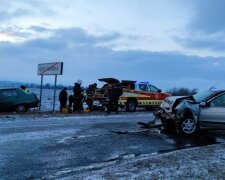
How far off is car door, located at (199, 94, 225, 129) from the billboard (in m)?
14.3

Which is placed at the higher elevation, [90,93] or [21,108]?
[90,93]

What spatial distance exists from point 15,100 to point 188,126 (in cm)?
1339

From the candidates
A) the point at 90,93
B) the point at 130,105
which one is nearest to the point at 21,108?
the point at 90,93

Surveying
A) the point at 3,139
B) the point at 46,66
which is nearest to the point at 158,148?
the point at 3,139

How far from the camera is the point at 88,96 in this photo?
27.6 metres

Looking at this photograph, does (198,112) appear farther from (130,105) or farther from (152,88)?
(152,88)

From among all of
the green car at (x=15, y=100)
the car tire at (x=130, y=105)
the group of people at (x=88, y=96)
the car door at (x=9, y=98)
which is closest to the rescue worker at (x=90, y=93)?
the group of people at (x=88, y=96)

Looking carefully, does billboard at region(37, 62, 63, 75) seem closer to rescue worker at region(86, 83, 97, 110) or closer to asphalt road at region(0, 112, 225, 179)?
rescue worker at region(86, 83, 97, 110)

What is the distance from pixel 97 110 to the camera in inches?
1109

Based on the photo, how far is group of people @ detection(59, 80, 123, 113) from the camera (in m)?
25.6

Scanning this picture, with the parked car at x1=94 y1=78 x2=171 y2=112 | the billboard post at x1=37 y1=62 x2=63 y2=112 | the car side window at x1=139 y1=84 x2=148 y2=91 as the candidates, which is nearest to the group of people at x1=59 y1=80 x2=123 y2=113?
the parked car at x1=94 y1=78 x2=171 y2=112

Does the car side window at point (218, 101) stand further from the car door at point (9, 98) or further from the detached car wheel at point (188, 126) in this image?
the car door at point (9, 98)

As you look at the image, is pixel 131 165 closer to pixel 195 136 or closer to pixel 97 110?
pixel 195 136

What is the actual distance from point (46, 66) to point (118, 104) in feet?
16.6
